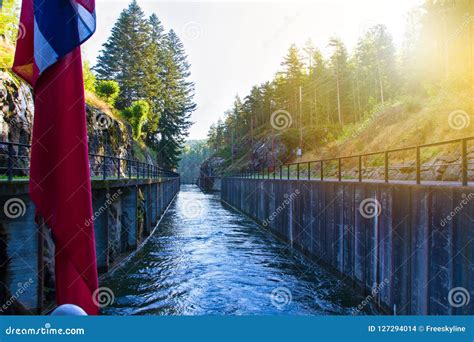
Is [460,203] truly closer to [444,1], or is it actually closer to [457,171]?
[457,171]

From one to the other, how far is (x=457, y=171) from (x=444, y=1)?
3100 centimetres

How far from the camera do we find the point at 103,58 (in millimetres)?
61719

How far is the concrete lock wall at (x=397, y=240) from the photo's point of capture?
6.53m

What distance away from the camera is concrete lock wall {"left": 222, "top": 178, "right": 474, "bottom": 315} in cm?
653

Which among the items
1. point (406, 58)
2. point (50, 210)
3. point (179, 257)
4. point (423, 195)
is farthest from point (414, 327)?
point (406, 58)
